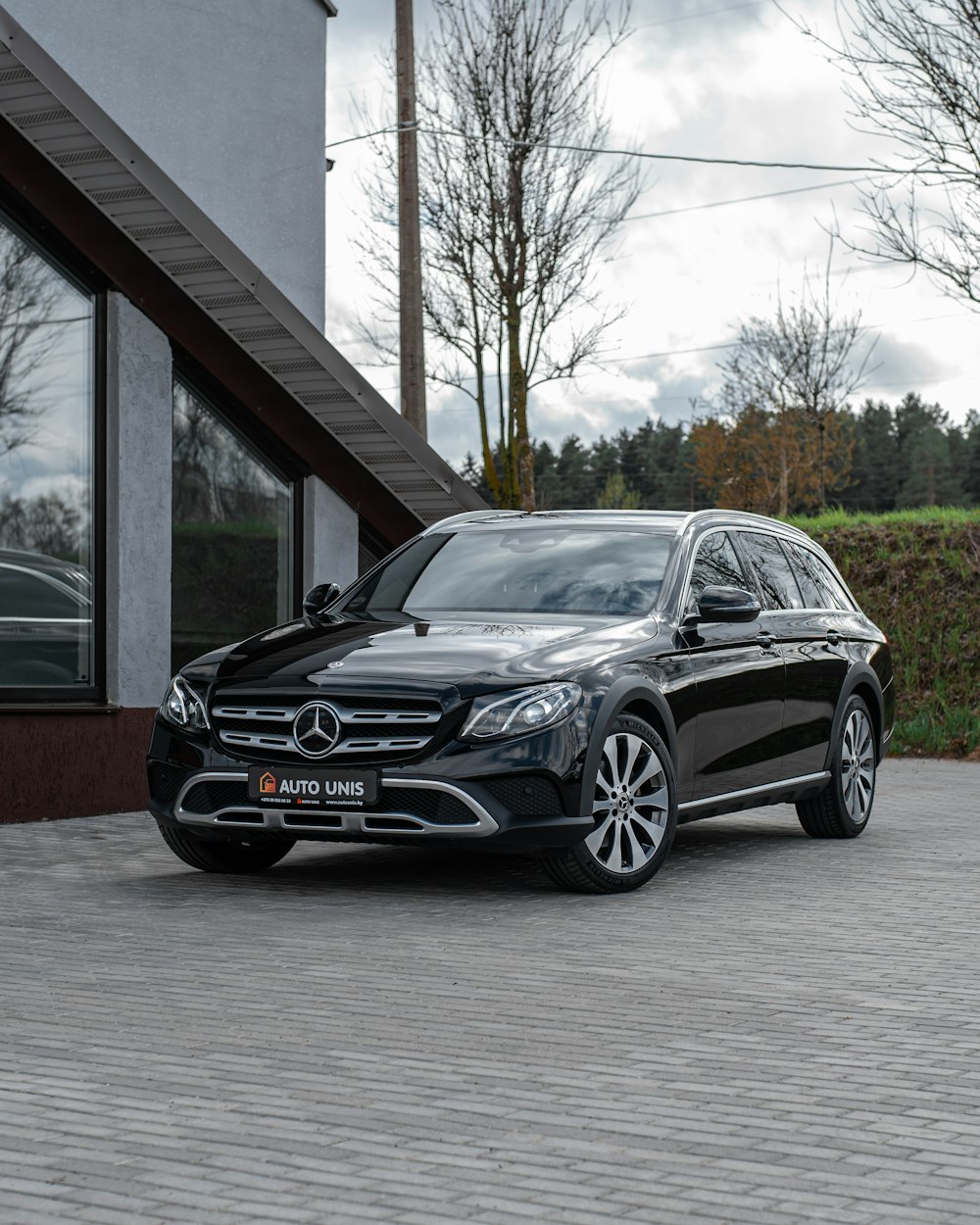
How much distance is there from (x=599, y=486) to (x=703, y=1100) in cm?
11234

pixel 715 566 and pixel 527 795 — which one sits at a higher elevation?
pixel 715 566

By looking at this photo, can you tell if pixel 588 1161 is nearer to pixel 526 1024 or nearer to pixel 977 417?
pixel 526 1024

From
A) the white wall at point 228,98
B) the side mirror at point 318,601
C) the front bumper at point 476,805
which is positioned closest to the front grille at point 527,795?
the front bumper at point 476,805

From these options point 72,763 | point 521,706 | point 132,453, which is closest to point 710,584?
point 521,706

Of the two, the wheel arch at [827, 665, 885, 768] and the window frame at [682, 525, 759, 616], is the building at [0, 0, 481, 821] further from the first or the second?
the wheel arch at [827, 665, 885, 768]

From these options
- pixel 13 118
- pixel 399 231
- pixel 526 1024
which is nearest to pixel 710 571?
pixel 526 1024

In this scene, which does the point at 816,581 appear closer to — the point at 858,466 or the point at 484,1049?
the point at 484,1049

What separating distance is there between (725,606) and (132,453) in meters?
5.01

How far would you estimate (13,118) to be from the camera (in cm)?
1144

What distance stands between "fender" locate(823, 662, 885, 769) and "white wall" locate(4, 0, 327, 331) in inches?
314

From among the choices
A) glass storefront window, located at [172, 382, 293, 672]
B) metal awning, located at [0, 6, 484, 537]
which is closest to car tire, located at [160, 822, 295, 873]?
glass storefront window, located at [172, 382, 293, 672]

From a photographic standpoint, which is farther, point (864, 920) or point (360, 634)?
point (360, 634)

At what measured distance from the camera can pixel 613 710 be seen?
8133 mm

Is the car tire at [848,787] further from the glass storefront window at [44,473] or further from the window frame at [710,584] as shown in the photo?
the glass storefront window at [44,473]
